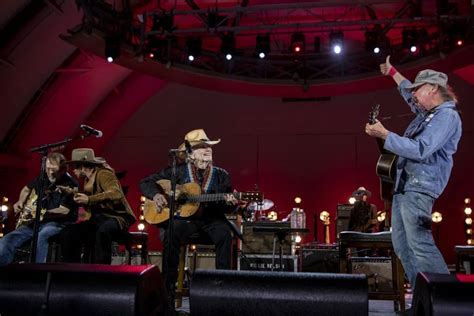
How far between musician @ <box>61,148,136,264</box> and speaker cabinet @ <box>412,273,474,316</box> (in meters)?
3.68

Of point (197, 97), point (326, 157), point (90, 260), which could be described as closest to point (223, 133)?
point (197, 97)

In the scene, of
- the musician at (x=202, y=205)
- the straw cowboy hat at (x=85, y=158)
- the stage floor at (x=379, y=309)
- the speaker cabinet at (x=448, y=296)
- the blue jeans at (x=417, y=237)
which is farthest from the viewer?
the straw cowboy hat at (x=85, y=158)

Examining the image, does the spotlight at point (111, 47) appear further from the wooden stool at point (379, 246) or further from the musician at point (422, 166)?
the musician at point (422, 166)

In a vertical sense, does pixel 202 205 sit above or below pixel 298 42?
below

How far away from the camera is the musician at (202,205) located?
496 cm

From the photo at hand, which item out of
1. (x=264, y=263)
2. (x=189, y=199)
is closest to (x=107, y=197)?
(x=189, y=199)

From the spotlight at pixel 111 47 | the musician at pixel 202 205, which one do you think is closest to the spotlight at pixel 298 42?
the spotlight at pixel 111 47

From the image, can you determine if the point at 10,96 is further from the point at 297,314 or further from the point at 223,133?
the point at 297,314

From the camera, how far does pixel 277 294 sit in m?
2.86

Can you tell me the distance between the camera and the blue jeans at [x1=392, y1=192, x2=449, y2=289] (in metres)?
3.40

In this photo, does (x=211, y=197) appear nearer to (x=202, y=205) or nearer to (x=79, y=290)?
(x=202, y=205)

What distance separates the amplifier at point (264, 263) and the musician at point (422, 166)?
4.64 meters

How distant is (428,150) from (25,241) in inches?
174

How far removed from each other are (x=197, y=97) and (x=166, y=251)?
38.1 feet
